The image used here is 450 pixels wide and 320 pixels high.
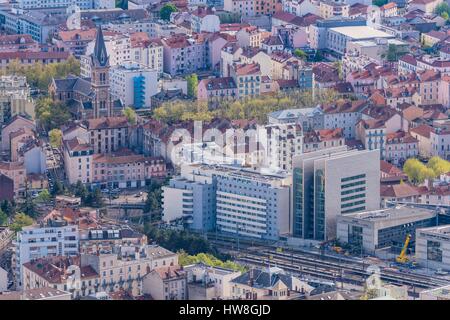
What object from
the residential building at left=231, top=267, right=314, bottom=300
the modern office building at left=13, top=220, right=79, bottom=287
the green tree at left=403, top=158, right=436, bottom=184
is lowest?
the green tree at left=403, top=158, right=436, bottom=184

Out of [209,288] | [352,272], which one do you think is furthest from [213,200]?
[209,288]

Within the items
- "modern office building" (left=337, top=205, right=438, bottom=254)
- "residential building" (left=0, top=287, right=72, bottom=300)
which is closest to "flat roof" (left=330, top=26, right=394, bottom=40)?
"modern office building" (left=337, top=205, right=438, bottom=254)

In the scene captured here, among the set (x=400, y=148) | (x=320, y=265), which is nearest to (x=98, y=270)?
(x=320, y=265)

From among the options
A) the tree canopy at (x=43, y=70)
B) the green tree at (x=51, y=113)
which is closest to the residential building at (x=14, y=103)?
the green tree at (x=51, y=113)

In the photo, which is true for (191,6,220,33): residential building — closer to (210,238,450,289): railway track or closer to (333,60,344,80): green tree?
(333,60,344,80): green tree

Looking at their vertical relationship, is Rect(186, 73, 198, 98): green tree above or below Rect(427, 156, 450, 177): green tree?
above

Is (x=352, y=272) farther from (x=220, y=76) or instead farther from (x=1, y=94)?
(x=220, y=76)
